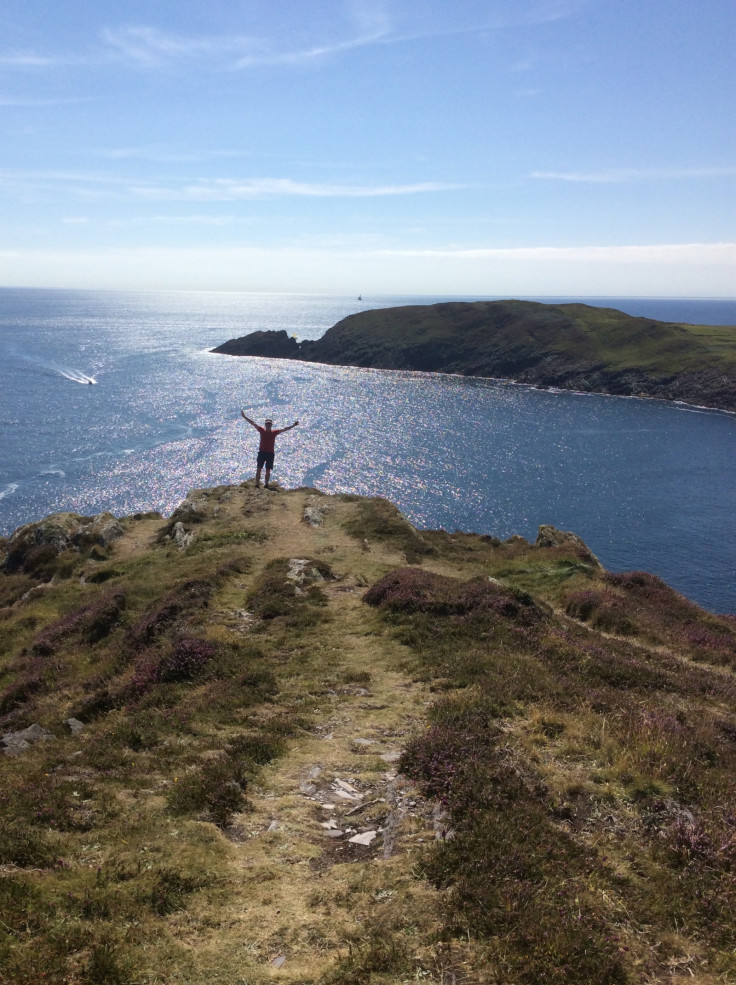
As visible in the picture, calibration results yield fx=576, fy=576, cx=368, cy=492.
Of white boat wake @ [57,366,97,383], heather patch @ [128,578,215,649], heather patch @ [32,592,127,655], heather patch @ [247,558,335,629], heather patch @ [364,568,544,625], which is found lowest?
heather patch @ [32,592,127,655]

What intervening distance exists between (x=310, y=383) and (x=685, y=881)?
539ft

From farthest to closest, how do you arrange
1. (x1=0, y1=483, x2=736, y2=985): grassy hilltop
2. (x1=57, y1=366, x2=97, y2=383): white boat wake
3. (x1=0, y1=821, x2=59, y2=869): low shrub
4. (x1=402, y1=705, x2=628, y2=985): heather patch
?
(x1=57, y1=366, x2=97, y2=383): white boat wake, (x1=0, y1=821, x2=59, y2=869): low shrub, (x1=0, y1=483, x2=736, y2=985): grassy hilltop, (x1=402, y1=705, x2=628, y2=985): heather patch

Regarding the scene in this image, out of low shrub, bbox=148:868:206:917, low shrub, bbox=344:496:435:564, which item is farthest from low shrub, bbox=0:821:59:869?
low shrub, bbox=344:496:435:564

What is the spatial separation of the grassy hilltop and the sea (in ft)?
154

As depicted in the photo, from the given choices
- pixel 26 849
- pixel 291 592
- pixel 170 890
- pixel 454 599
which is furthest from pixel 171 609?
pixel 170 890

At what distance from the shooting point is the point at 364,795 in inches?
428

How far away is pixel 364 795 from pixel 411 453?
97790 millimetres

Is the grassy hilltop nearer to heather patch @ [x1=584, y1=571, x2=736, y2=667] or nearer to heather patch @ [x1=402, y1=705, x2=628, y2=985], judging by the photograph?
heather patch @ [x1=402, y1=705, x2=628, y2=985]

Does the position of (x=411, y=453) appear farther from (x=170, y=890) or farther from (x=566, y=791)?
(x=170, y=890)

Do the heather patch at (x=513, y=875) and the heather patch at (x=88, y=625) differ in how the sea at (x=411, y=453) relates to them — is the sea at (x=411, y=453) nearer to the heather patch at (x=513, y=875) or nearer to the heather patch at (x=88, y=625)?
the heather patch at (x=88, y=625)

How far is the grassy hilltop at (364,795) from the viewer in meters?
7.11

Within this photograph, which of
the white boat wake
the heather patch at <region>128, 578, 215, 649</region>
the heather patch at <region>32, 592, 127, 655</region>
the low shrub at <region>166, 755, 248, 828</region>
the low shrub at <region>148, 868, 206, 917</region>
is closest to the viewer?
the low shrub at <region>148, 868, 206, 917</region>

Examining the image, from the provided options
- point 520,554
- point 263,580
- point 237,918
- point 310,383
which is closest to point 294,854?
point 237,918

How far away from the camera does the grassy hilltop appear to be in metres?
7.11
